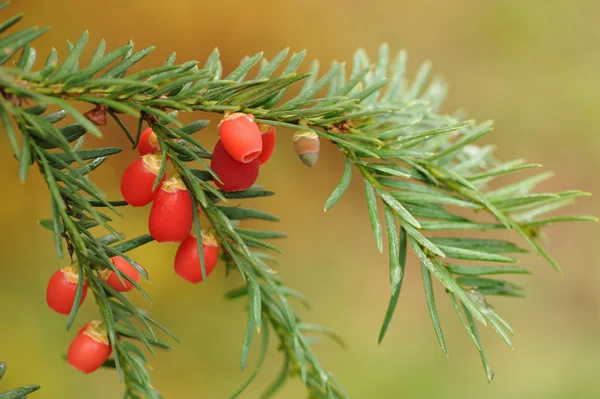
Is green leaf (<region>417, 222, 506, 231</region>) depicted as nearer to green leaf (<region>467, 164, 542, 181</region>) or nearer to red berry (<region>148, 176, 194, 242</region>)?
green leaf (<region>467, 164, 542, 181</region>)

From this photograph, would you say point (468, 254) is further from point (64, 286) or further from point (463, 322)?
point (64, 286)

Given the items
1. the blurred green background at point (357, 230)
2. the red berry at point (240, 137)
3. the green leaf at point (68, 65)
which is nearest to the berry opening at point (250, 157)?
the red berry at point (240, 137)

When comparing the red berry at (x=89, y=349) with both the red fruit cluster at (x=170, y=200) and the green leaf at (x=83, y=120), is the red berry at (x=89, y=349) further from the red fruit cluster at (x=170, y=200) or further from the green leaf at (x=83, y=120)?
the green leaf at (x=83, y=120)

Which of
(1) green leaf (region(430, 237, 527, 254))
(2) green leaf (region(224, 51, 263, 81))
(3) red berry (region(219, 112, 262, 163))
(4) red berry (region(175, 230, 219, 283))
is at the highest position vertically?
(2) green leaf (region(224, 51, 263, 81))

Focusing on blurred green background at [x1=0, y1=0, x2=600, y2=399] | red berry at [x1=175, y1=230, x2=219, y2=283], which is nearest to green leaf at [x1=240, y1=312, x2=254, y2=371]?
red berry at [x1=175, y1=230, x2=219, y2=283]

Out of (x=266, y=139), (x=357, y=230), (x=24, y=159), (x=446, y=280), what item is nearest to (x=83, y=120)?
(x=24, y=159)

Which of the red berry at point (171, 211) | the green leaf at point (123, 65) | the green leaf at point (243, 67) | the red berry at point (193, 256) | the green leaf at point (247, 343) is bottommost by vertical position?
the green leaf at point (247, 343)
